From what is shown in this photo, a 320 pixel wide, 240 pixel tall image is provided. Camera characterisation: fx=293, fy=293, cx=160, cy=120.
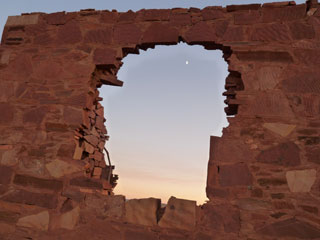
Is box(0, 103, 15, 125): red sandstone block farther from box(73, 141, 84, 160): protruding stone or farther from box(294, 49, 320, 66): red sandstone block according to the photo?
box(294, 49, 320, 66): red sandstone block

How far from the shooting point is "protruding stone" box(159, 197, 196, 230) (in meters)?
3.15

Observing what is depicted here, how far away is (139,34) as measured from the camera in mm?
3973

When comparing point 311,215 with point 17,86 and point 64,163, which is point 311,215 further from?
point 17,86

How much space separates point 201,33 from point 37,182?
2.80 metres

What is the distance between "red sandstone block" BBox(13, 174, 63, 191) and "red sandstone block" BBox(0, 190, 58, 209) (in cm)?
9

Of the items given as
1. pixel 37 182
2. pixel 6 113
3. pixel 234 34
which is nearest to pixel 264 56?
pixel 234 34

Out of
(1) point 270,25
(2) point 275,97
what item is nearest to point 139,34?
(1) point 270,25

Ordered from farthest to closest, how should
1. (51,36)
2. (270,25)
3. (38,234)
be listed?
(51,36) < (270,25) < (38,234)

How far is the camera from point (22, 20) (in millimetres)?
4488

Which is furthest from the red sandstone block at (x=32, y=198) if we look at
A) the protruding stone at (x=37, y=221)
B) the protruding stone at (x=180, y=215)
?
the protruding stone at (x=180, y=215)

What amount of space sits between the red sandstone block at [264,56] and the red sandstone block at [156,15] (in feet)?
3.61

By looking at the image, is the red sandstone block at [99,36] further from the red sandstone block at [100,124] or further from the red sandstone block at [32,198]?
the red sandstone block at [32,198]

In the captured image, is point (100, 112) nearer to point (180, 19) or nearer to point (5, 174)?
point (5, 174)

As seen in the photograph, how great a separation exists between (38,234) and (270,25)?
12.5ft
